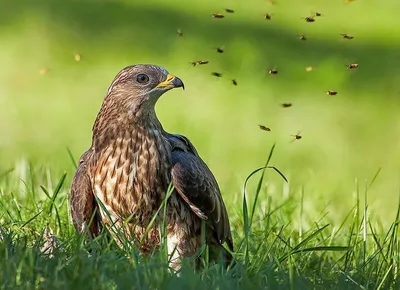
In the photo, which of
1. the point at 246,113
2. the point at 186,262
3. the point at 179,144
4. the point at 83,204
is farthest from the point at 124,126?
the point at 246,113

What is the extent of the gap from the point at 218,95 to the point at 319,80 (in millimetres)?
1247

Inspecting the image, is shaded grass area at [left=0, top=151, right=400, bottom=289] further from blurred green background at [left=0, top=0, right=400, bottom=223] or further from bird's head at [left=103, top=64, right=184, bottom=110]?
blurred green background at [left=0, top=0, right=400, bottom=223]

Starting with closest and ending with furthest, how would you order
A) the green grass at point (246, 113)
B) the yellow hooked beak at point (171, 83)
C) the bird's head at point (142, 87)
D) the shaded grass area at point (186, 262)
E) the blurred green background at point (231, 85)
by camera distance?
the shaded grass area at point (186, 262)
the green grass at point (246, 113)
the yellow hooked beak at point (171, 83)
the bird's head at point (142, 87)
the blurred green background at point (231, 85)

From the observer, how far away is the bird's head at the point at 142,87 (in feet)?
22.5

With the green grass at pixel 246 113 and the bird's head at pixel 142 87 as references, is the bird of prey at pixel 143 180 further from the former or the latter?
the green grass at pixel 246 113

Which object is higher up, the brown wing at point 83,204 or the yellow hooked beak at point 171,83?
the yellow hooked beak at point 171,83

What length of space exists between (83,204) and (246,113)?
572 cm

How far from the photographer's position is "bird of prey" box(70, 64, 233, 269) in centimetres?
664

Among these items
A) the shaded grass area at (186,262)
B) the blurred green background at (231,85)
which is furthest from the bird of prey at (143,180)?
the blurred green background at (231,85)

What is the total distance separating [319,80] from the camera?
43.1ft

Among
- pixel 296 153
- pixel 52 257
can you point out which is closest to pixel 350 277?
pixel 52 257

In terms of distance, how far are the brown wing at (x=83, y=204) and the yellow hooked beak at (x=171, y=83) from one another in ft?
2.07

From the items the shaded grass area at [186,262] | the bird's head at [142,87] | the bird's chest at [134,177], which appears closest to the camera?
the shaded grass area at [186,262]

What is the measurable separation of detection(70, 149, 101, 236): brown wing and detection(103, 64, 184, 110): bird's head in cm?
46
